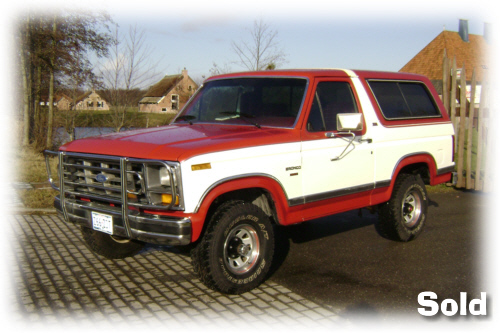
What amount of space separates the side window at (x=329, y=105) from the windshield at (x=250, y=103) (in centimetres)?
21

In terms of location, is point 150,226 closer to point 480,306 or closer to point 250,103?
point 250,103

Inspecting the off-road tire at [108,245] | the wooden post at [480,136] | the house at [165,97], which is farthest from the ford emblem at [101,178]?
the house at [165,97]

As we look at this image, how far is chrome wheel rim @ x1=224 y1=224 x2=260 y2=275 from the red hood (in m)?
0.85

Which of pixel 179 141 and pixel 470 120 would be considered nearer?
pixel 179 141

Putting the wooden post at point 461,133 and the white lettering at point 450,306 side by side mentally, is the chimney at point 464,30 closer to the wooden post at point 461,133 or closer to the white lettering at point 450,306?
the wooden post at point 461,133

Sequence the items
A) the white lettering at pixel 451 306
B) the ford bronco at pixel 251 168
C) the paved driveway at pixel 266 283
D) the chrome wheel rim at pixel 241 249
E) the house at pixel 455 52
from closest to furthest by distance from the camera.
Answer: the paved driveway at pixel 266 283 < the ford bronco at pixel 251 168 < the white lettering at pixel 451 306 < the chrome wheel rim at pixel 241 249 < the house at pixel 455 52

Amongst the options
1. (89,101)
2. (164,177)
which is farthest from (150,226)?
(89,101)

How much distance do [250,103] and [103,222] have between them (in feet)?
6.99

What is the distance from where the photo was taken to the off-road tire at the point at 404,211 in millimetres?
6844

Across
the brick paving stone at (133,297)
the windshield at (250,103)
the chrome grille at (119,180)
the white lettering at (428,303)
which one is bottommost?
the white lettering at (428,303)

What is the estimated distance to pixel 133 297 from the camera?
494cm

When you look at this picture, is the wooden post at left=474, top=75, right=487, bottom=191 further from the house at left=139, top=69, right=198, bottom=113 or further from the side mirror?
the house at left=139, top=69, right=198, bottom=113

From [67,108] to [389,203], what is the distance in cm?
1381

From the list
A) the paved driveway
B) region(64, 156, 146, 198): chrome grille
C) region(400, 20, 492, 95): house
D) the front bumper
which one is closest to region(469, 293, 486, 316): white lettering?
the paved driveway
